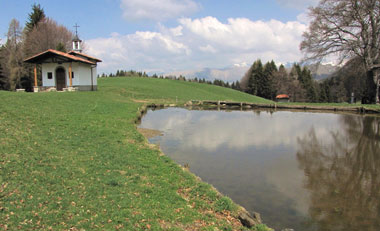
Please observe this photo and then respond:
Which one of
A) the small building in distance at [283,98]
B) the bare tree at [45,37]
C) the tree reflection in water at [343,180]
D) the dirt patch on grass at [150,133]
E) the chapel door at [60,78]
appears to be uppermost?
the bare tree at [45,37]

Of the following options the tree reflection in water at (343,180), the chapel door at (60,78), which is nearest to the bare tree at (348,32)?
the tree reflection in water at (343,180)

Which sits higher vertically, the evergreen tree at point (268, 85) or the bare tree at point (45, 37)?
the bare tree at point (45, 37)

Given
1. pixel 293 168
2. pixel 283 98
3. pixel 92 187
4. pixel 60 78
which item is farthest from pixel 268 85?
pixel 92 187

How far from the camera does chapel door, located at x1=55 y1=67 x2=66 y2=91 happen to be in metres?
34.9

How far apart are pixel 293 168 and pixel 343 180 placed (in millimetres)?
1950

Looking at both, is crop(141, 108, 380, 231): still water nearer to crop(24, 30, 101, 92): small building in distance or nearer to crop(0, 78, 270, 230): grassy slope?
crop(0, 78, 270, 230): grassy slope

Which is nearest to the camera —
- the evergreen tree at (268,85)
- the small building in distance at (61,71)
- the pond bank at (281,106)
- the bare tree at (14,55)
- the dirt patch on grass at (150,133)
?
the dirt patch on grass at (150,133)

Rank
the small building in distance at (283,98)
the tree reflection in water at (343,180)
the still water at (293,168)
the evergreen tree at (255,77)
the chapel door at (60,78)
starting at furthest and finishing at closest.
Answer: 1. the evergreen tree at (255,77)
2. the small building in distance at (283,98)
3. the chapel door at (60,78)
4. the still water at (293,168)
5. the tree reflection in water at (343,180)

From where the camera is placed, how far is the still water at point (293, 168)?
7578mm

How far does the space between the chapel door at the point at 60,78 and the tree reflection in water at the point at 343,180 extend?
3014cm

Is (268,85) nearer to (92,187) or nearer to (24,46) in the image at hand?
(24,46)

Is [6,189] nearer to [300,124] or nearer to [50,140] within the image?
[50,140]

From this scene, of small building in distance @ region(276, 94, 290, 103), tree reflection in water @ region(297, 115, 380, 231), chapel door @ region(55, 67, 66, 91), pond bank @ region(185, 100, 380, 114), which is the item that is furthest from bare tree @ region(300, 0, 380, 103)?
small building in distance @ region(276, 94, 290, 103)

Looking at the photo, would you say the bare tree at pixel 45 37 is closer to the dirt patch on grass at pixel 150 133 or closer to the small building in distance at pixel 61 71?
the small building in distance at pixel 61 71
